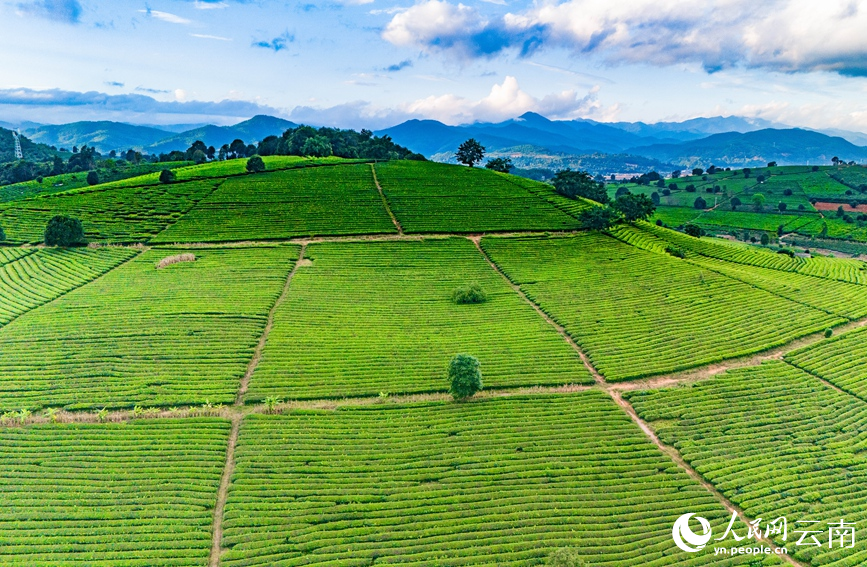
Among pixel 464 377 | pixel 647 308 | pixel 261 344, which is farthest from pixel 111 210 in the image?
pixel 647 308

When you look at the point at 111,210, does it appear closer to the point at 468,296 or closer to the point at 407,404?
the point at 468,296

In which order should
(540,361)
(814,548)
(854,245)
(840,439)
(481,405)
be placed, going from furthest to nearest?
1. (854,245)
2. (540,361)
3. (481,405)
4. (840,439)
5. (814,548)

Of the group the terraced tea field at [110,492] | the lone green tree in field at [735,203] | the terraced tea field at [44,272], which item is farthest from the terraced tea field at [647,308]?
the lone green tree in field at [735,203]

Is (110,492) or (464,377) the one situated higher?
(464,377)

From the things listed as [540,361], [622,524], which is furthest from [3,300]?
[622,524]

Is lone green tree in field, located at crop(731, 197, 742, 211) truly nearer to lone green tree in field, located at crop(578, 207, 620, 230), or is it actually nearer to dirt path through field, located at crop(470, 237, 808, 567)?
lone green tree in field, located at crop(578, 207, 620, 230)

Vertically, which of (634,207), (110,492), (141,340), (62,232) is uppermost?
(634,207)

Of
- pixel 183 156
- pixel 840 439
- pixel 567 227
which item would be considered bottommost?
pixel 840 439

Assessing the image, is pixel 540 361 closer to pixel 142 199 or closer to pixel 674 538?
pixel 674 538
